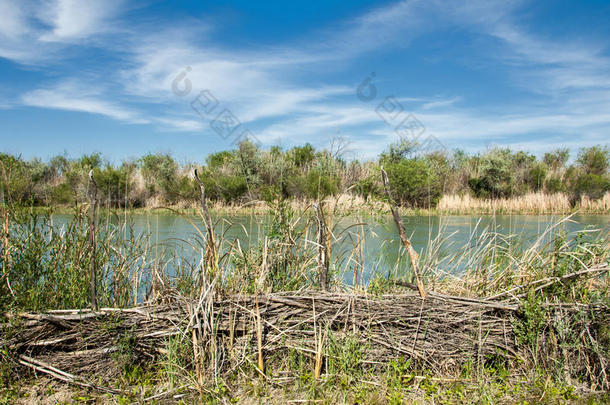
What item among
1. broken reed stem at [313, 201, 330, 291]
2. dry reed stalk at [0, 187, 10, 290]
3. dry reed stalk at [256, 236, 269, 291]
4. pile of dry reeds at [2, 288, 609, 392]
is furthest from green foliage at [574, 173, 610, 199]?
dry reed stalk at [0, 187, 10, 290]

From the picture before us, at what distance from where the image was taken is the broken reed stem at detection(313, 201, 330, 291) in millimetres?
3168

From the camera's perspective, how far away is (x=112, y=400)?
2598 mm

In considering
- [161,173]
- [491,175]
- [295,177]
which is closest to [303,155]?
[295,177]

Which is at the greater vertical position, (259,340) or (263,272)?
(263,272)

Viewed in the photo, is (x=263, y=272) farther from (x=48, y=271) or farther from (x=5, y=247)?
(x=5, y=247)

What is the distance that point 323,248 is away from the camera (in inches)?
128

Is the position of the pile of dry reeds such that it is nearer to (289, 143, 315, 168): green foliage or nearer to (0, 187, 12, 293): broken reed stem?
(0, 187, 12, 293): broken reed stem

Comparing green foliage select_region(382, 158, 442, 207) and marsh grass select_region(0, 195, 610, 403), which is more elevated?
green foliage select_region(382, 158, 442, 207)

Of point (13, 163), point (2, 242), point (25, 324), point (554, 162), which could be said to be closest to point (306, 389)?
point (25, 324)

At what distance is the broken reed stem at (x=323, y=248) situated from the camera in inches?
125

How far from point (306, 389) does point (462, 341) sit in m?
1.16

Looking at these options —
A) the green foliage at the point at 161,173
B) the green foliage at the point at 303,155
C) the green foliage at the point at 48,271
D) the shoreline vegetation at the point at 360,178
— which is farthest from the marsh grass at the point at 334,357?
the green foliage at the point at 303,155

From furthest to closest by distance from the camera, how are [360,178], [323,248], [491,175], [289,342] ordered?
[491,175] → [360,178] → [323,248] → [289,342]

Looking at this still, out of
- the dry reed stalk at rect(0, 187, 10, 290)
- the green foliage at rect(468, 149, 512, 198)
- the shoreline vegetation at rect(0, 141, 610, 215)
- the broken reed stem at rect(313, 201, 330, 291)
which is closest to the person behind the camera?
the dry reed stalk at rect(0, 187, 10, 290)
